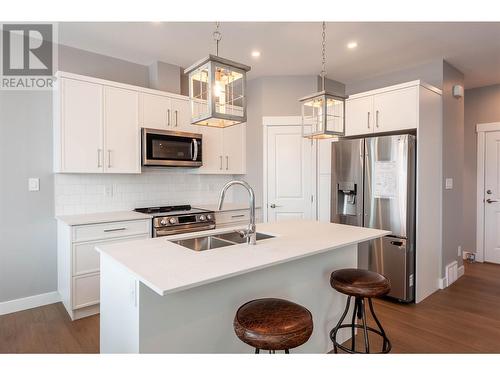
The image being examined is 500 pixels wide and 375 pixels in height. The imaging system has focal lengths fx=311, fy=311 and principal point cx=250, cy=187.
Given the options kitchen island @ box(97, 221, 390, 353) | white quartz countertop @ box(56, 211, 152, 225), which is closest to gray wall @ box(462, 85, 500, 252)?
kitchen island @ box(97, 221, 390, 353)

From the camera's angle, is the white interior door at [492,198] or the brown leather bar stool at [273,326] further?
the white interior door at [492,198]

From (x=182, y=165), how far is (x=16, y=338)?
2176 millimetres

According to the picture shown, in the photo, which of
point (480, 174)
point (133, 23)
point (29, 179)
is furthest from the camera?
point (480, 174)

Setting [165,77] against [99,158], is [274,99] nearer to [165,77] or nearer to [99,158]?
[165,77]

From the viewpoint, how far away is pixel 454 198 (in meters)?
3.96

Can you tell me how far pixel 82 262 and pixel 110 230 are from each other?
1.18 ft

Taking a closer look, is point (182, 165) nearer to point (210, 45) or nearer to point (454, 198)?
point (210, 45)

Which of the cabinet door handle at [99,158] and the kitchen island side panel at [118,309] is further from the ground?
the cabinet door handle at [99,158]

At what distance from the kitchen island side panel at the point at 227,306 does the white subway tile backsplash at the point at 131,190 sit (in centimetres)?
230

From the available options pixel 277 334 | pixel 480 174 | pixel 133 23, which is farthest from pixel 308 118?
pixel 480 174

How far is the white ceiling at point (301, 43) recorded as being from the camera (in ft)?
9.57

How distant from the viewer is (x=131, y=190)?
12.1 ft

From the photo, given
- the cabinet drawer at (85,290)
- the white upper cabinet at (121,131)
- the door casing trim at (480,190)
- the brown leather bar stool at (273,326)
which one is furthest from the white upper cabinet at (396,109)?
the cabinet drawer at (85,290)

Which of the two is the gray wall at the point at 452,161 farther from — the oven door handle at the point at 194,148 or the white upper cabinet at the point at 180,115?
the white upper cabinet at the point at 180,115
